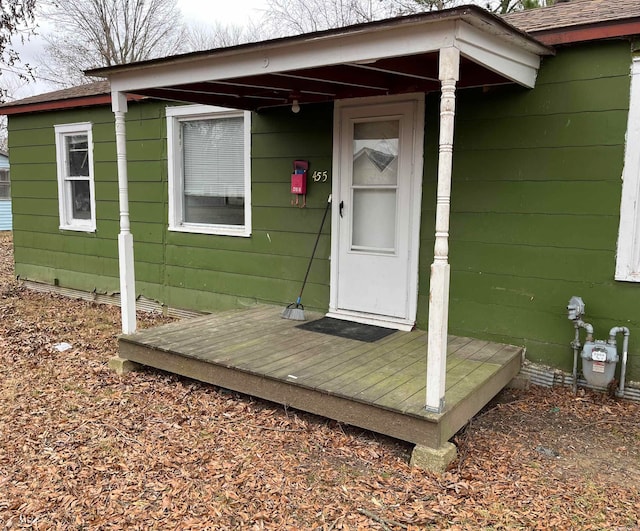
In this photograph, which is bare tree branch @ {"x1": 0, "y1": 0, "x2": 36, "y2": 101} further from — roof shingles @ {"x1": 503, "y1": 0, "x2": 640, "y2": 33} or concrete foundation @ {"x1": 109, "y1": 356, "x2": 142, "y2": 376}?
roof shingles @ {"x1": 503, "y1": 0, "x2": 640, "y2": 33}

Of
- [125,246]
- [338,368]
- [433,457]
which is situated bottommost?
[433,457]

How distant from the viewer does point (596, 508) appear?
97.1 inches

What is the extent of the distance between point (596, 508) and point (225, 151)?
445cm

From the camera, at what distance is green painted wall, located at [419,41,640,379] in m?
3.50

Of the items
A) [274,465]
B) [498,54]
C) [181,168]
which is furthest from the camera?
[181,168]

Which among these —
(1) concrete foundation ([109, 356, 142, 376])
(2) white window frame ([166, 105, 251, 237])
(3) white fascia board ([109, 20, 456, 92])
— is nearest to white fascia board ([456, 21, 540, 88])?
(3) white fascia board ([109, 20, 456, 92])

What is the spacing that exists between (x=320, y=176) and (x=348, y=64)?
64.2 inches

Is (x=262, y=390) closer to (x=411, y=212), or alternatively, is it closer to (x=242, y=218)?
(x=411, y=212)

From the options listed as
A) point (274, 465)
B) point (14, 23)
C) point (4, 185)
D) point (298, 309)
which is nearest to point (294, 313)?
point (298, 309)

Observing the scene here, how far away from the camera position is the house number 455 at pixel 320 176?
15.4 feet

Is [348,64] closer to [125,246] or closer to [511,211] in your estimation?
[511,211]

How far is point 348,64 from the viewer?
3178mm

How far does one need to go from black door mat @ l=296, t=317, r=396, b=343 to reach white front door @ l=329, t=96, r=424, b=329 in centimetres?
11

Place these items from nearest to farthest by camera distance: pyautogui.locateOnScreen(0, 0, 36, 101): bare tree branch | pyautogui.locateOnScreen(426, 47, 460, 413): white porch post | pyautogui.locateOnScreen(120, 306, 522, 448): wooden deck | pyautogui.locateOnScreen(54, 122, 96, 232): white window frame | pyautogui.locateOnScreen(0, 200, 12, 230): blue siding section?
pyautogui.locateOnScreen(426, 47, 460, 413): white porch post < pyautogui.locateOnScreen(120, 306, 522, 448): wooden deck < pyautogui.locateOnScreen(54, 122, 96, 232): white window frame < pyautogui.locateOnScreen(0, 0, 36, 101): bare tree branch < pyautogui.locateOnScreen(0, 200, 12, 230): blue siding section
